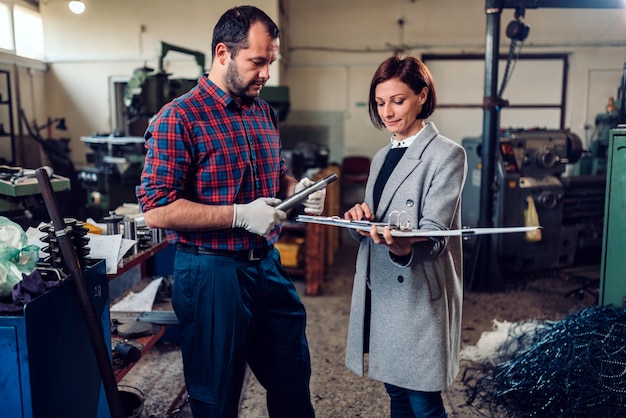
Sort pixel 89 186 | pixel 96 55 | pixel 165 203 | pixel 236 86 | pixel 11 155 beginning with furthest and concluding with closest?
1. pixel 96 55
2. pixel 11 155
3. pixel 89 186
4. pixel 236 86
5. pixel 165 203

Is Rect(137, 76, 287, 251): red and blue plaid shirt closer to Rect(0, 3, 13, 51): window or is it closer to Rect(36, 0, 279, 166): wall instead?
Rect(0, 3, 13, 51): window

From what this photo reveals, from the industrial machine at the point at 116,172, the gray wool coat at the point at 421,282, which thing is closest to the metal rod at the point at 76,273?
the gray wool coat at the point at 421,282

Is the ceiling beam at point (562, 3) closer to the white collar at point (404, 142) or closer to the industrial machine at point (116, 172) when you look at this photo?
the white collar at point (404, 142)

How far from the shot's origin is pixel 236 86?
5.24 ft

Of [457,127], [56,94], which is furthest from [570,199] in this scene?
[56,94]

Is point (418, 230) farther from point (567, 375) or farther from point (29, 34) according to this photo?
point (29, 34)

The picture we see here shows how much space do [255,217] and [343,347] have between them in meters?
1.82

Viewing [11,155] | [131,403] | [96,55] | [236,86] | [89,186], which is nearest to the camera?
[236,86]

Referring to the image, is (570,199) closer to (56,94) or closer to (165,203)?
(165,203)

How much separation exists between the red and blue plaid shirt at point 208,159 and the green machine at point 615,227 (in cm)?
191

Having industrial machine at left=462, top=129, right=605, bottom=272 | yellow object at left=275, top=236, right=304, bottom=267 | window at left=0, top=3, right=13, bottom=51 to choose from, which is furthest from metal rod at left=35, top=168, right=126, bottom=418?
window at left=0, top=3, right=13, bottom=51

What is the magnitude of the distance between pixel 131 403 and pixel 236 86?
1342 mm

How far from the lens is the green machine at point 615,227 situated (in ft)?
8.68

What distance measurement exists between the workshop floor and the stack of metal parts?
788mm
